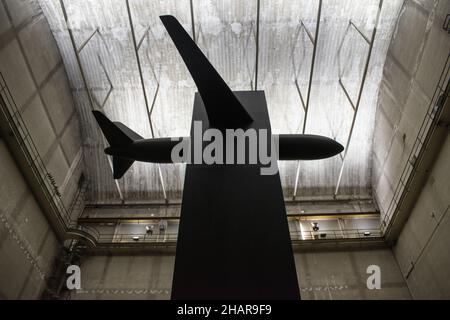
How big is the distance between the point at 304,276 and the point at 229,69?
13.2m

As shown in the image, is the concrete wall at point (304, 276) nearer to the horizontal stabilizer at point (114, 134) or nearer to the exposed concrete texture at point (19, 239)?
the exposed concrete texture at point (19, 239)

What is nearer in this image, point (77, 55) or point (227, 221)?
point (227, 221)

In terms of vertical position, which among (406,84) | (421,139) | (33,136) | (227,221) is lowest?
(227,221)

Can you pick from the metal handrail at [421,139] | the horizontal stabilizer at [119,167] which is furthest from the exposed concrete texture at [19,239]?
the metal handrail at [421,139]

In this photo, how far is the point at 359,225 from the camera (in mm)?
21812

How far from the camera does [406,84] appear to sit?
59.8 feet

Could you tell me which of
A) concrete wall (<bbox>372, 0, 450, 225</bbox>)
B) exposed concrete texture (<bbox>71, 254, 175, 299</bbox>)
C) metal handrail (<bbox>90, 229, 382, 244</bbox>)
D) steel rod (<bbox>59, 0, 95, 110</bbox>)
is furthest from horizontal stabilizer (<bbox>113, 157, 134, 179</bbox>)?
concrete wall (<bbox>372, 0, 450, 225</bbox>)

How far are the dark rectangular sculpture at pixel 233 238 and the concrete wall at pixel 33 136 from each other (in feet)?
36.9

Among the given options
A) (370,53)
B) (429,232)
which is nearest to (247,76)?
(370,53)

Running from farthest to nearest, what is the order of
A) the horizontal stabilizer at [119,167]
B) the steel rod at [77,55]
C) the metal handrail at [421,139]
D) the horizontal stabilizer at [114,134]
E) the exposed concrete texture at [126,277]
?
the steel rod at [77,55], the exposed concrete texture at [126,277], the horizontal stabilizer at [119,167], the metal handrail at [421,139], the horizontal stabilizer at [114,134]

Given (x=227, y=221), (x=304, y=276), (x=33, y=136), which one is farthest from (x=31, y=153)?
(x=304, y=276)

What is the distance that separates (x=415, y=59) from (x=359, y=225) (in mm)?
10512

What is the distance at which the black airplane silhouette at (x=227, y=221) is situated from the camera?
6.70 meters

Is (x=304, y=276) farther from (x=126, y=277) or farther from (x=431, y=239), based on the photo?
(x=126, y=277)
